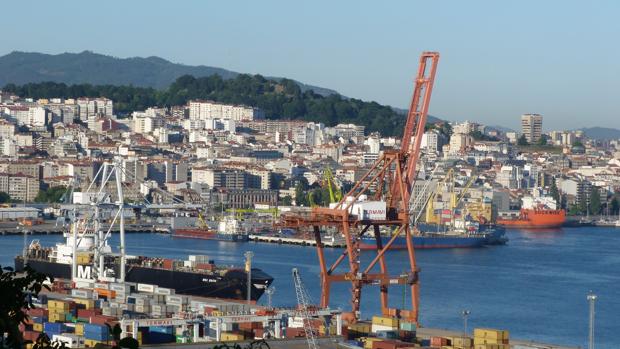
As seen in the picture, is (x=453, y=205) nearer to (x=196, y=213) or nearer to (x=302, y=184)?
(x=196, y=213)

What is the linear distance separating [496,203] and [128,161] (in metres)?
13.3

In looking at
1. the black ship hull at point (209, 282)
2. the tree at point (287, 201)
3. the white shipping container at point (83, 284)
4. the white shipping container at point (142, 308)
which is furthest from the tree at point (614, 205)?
the white shipping container at point (142, 308)

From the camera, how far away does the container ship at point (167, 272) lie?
20.9 m

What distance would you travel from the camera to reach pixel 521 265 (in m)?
30.0

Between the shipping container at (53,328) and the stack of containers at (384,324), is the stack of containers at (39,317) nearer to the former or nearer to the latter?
the shipping container at (53,328)

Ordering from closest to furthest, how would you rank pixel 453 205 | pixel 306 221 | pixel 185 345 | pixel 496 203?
pixel 185 345
pixel 306 221
pixel 453 205
pixel 496 203

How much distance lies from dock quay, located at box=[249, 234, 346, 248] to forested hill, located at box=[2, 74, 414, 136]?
40.1 meters

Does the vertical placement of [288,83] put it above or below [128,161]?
above

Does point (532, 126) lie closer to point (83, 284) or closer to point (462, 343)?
point (83, 284)

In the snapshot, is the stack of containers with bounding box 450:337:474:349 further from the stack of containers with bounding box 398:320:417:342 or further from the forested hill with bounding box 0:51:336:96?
the forested hill with bounding box 0:51:336:96

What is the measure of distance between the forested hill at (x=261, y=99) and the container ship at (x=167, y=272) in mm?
55124

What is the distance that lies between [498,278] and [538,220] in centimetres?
2392

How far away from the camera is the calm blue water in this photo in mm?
18703

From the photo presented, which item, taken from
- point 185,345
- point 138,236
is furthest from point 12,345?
point 138,236
